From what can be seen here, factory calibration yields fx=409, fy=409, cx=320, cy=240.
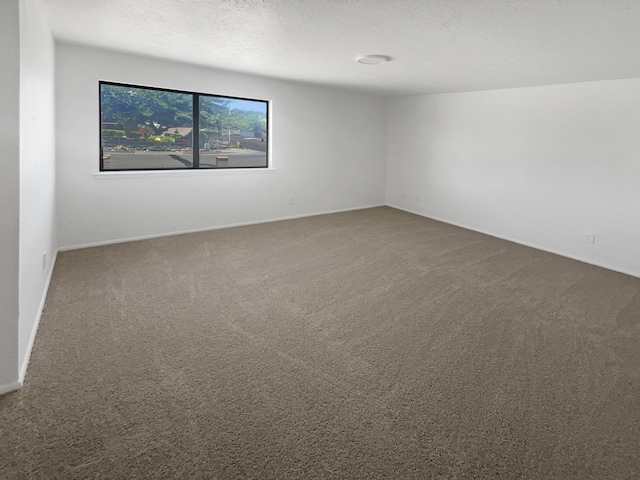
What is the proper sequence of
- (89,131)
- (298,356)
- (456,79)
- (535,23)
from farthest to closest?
(456,79) → (89,131) → (535,23) → (298,356)

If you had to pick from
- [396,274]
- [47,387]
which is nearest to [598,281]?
[396,274]

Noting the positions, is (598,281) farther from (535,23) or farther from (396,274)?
(535,23)

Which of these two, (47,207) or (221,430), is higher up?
(47,207)

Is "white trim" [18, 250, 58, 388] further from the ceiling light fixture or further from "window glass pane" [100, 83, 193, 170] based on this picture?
the ceiling light fixture

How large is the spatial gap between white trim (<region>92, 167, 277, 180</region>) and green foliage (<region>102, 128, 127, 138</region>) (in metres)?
0.49

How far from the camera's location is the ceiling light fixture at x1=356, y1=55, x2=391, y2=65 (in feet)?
13.6

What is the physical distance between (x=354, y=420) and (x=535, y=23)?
2.84 meters

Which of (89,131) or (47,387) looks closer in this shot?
(47,387)

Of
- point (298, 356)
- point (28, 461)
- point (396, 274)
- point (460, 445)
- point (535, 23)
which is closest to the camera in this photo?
point (28, 461)

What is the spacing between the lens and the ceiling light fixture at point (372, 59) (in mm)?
4140

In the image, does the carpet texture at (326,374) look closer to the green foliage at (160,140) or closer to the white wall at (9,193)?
the white wall at (9,193)

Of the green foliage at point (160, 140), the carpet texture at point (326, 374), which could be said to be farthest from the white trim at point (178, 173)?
the carpet texture at point (326, 374)

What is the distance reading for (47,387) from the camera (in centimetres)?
212

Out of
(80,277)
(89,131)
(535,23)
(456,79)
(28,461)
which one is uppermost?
(456,79)
